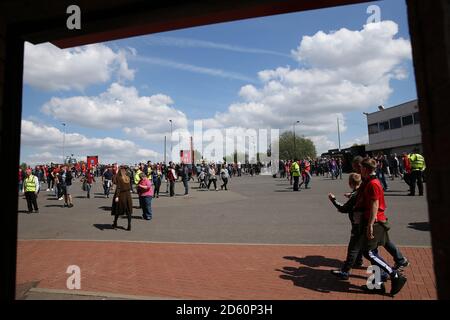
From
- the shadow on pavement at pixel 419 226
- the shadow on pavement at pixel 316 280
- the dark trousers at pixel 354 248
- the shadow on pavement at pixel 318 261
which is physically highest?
the dark trousers at pixel 354 248

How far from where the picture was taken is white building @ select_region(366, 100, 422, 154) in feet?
151

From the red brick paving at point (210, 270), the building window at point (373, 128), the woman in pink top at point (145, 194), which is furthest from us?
the building window at point (373, 128)

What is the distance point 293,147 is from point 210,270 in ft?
308

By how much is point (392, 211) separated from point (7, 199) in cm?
1061

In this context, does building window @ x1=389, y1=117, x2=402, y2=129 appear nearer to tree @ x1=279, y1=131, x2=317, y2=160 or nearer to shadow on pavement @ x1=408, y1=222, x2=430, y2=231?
tree @ x1=279, y1=131, x2=317, y2=160

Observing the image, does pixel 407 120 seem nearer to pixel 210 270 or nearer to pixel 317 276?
pixel 317 276

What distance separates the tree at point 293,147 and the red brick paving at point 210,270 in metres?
89.7

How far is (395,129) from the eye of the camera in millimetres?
50406

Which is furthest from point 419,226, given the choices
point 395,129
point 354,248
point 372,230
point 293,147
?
point 293,147

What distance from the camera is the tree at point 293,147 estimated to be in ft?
314

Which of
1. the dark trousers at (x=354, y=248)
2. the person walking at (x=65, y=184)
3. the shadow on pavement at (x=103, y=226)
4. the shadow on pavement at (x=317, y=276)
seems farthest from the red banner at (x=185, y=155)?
the dark trousers at (x=354, y=248)

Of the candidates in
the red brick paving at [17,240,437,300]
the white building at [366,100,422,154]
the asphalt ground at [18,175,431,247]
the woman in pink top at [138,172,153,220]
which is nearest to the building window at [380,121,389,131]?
the white building at [366,100,422,154]

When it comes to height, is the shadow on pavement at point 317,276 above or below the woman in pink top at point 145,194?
below

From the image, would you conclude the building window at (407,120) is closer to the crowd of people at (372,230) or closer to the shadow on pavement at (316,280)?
the crowd of people at (372,230)
